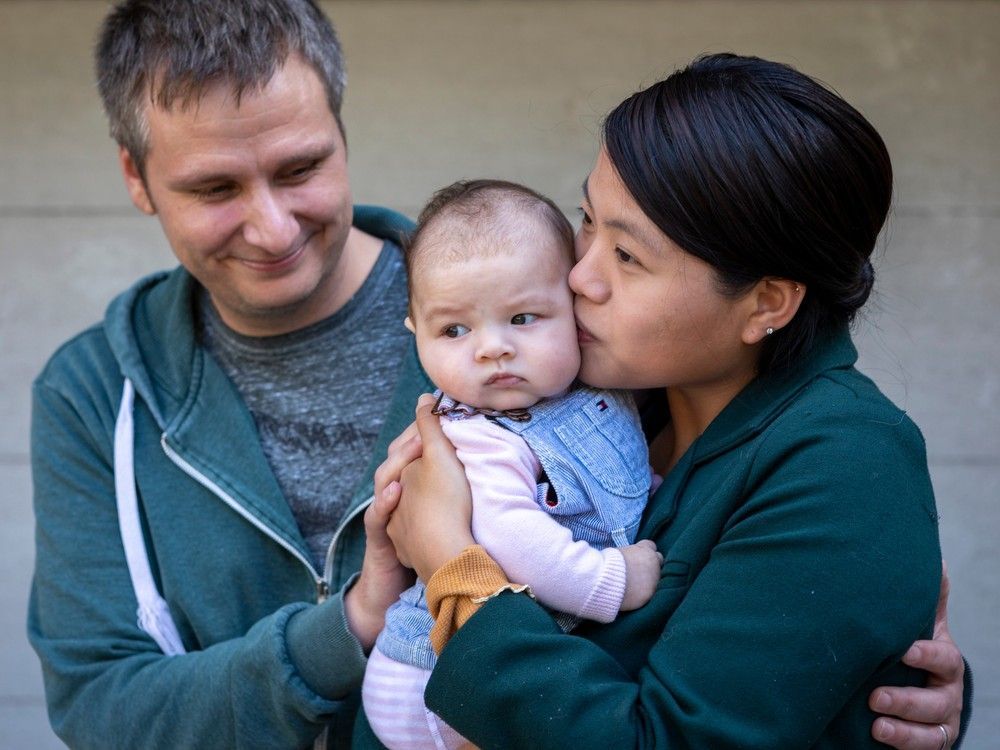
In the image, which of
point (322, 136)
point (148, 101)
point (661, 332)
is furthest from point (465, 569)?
point (148, 101)

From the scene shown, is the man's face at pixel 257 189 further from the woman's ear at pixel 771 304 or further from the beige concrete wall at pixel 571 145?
the beige concrete wall at pixel 571 145

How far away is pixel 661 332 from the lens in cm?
180

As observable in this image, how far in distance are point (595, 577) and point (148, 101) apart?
4.25 ft

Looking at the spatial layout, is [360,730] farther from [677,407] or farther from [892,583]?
[892,583]

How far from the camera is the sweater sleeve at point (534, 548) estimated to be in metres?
1.75

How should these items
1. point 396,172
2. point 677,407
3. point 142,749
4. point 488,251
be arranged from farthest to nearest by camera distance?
point 396,172, point 142,749, point 677,407, point 488,251

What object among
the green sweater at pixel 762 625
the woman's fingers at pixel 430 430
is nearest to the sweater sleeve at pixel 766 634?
the green sweater at pixel 762 625

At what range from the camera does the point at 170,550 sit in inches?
95.3

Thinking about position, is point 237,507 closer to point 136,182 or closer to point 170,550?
point 170,550

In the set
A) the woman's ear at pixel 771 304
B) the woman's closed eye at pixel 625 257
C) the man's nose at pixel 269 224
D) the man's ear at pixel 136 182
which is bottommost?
the woman's ear at pixel 771 304

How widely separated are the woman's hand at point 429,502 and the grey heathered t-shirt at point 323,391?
0.44 meters

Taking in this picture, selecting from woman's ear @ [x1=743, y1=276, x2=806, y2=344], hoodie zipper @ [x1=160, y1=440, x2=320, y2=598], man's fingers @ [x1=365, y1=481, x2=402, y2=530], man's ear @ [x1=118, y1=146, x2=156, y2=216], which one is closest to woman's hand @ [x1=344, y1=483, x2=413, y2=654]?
man's fingers @ [x1=365, y1=481, x2=402, y2=530]

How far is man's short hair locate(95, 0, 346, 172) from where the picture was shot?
2.31m

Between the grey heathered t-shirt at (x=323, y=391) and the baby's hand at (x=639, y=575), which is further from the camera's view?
the grey heathered t-shirt at (x=323, y=391)
